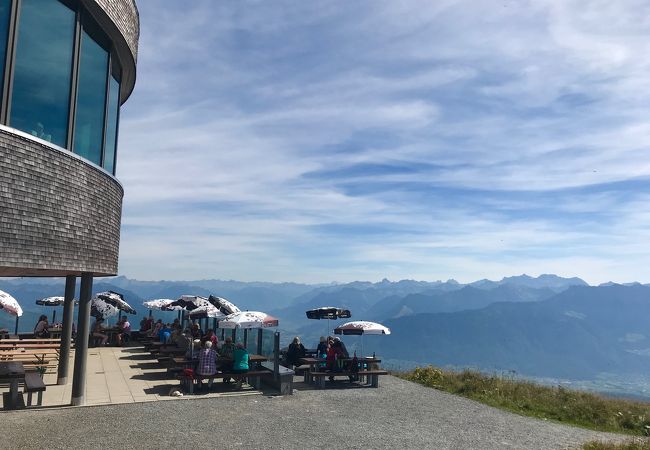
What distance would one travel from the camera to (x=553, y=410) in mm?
14844

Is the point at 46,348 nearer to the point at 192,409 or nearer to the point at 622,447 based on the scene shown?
the point at 192,409

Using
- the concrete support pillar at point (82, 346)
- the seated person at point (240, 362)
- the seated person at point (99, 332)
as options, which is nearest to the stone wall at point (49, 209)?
the concrete support pillar at point (82, 346)

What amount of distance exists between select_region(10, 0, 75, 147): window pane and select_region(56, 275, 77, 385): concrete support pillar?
6.43 m

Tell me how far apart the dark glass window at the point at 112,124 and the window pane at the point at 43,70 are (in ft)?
8.31

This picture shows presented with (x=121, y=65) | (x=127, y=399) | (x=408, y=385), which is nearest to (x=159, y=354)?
(x=127, y=399)

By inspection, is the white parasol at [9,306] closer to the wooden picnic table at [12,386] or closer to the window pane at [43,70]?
the wooden picnic table at [12,386]

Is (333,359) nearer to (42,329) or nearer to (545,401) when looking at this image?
(545,401)

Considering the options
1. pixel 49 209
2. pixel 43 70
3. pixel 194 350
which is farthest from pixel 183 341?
pixel 43 70

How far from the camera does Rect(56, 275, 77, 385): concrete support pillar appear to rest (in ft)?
49.2

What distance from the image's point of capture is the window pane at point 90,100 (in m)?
11.3

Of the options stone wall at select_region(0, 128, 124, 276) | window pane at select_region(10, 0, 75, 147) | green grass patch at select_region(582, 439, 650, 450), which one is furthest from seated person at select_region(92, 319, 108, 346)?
green grass patch at select_region(582, 439, 650, 450)

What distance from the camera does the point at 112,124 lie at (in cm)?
1371

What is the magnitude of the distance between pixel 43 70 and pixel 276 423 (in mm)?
8927

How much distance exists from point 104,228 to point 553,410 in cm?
1366
